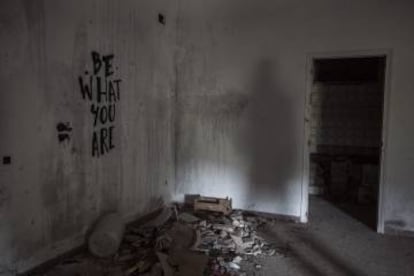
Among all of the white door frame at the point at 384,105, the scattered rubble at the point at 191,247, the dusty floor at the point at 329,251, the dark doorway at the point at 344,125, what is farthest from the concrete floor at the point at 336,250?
the dark doorway at the point at 344,125

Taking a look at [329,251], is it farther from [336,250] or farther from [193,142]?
[193,142]

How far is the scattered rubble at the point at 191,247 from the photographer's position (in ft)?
9.07

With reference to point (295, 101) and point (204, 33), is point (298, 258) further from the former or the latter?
point (204, 33)

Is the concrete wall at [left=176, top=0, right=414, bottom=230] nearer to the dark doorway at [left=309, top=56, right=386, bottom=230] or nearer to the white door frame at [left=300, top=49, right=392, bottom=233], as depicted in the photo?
the white door frame at [left=300, top=49, right=392, bottom=233]

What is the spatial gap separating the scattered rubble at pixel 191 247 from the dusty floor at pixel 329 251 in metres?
0.06

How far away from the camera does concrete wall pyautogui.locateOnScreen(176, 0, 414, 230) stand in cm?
376

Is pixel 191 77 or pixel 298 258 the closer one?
pixel 298 258

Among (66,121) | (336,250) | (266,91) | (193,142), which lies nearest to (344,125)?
(266,91)

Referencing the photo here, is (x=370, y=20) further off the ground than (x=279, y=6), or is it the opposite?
(x=279, y=6)

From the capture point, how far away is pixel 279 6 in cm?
417

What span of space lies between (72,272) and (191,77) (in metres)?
2.85

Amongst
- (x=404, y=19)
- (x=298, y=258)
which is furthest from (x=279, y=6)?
(x=298, y=258)

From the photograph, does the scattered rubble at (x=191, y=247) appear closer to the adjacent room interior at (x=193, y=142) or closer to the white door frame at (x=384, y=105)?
the adjacent room interior at (x=193, y=142)

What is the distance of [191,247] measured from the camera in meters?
3.24
